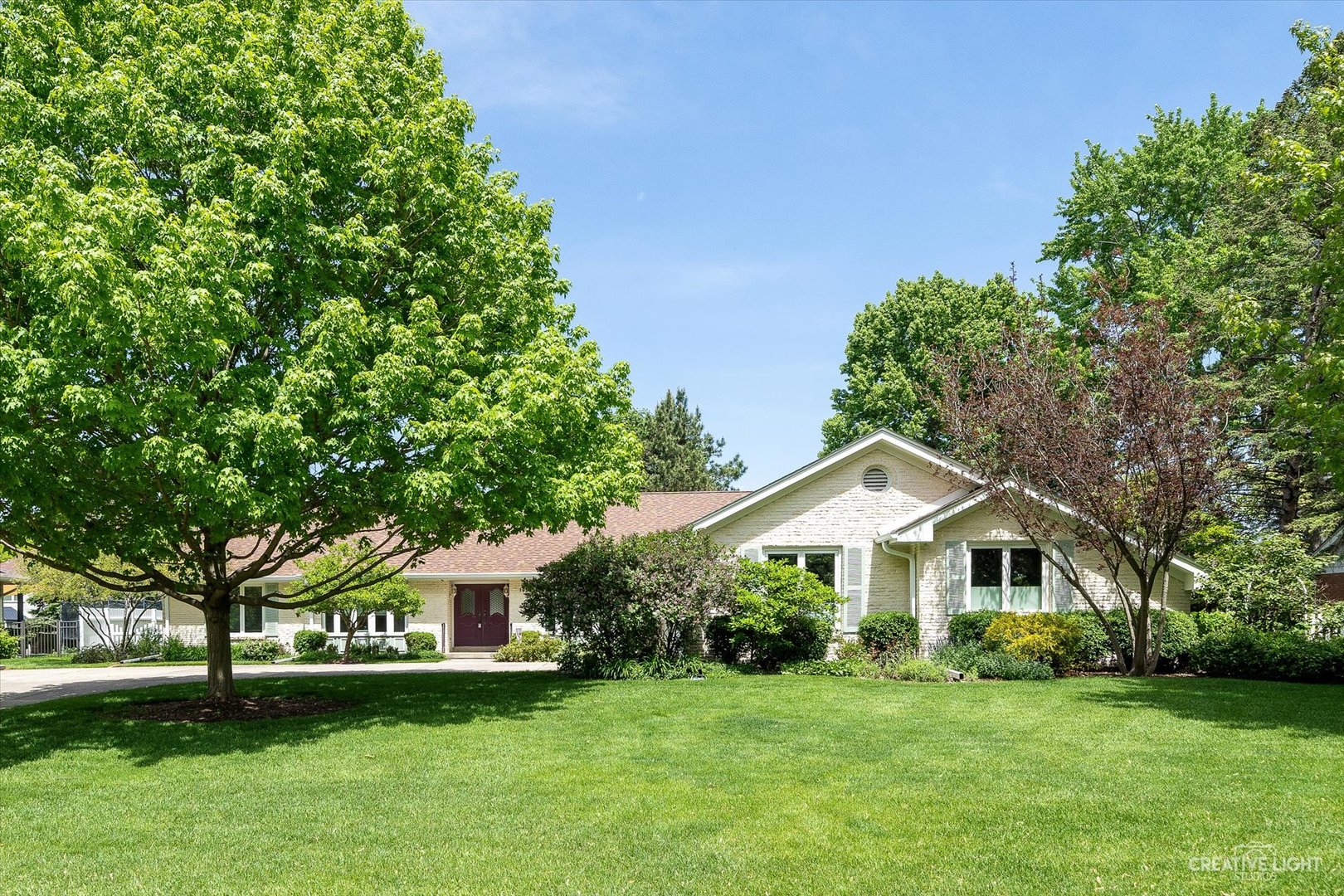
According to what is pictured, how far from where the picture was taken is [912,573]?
21.9m

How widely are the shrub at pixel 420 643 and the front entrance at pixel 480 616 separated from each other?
1.28m

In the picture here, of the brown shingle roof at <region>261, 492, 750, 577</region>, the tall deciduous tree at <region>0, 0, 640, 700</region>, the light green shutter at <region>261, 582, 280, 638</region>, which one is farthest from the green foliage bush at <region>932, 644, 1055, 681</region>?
the light green shutter at <region>261, 582, 280, 638</region>

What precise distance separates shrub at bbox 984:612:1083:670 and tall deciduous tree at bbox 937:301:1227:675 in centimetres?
74

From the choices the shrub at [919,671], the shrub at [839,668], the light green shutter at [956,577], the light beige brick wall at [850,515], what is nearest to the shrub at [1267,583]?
the light green shutter at [956,577]

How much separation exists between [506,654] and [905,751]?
17171 millimetres

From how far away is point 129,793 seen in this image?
931 cm

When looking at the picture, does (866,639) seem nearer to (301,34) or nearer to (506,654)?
(506,654)

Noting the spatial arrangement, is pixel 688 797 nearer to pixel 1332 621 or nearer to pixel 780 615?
pixel 780 615

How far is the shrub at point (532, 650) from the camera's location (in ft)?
83.8

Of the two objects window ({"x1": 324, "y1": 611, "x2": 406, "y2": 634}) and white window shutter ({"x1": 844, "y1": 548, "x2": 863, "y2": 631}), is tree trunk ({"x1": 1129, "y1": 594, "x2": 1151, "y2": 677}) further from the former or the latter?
window ({"x1": 324, "y1": 611, "x2": 406, "y2": 634})

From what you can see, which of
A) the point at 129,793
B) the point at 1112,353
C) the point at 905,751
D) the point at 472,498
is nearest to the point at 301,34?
the point at 472,498

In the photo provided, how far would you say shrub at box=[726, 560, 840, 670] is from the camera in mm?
19812

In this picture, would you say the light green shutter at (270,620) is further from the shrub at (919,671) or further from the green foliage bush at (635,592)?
the shrub at (919,671)

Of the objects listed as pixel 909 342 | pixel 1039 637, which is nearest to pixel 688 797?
pixel 1039 637
